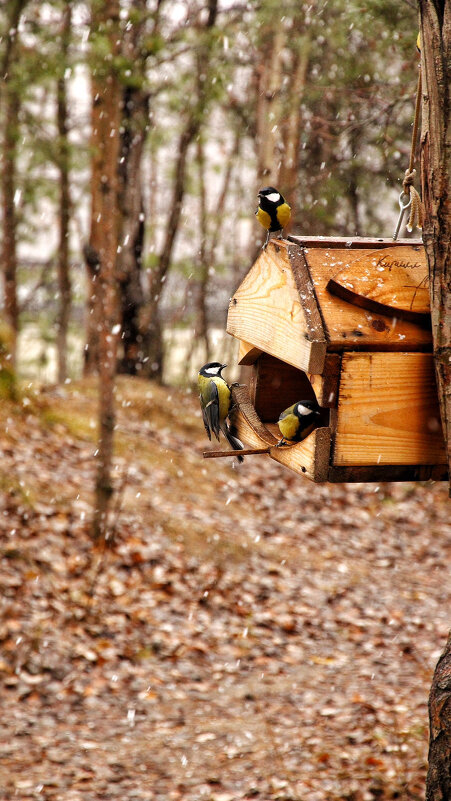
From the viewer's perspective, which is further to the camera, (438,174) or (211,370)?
(211,370)

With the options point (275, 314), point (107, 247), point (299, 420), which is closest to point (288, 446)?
point (299, 420)

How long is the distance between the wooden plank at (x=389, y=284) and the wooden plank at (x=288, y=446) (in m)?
0.46

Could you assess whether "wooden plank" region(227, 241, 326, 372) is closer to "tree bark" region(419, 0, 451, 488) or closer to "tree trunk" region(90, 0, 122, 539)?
"tree bark" region(419, 0, 451, 488)

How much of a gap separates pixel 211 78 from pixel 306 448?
7.55m

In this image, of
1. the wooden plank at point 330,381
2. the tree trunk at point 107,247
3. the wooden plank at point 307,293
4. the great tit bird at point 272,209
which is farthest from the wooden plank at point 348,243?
the tree trunk at point 107,247

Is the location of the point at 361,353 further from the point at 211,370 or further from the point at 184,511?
the point at 184,511

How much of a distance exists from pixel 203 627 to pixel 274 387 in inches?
147

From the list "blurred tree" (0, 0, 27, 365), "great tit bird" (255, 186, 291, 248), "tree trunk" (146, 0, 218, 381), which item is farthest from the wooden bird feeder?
"tree trunk" (146, 0, 218, 381)

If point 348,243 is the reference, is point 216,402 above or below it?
below

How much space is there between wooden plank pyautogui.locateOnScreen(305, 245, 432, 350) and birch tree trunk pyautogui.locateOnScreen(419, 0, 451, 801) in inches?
6.6

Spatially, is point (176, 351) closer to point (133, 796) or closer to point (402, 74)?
point (402, 74)

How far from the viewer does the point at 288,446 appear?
2742mm

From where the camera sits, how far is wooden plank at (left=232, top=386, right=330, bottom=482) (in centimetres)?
246

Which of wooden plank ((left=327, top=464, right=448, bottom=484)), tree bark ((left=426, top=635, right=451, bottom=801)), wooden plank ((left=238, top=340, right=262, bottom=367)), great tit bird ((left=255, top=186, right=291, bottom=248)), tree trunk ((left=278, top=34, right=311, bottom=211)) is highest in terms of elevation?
tree trunk ((left=278, top=34, right=311, bottom=211))
